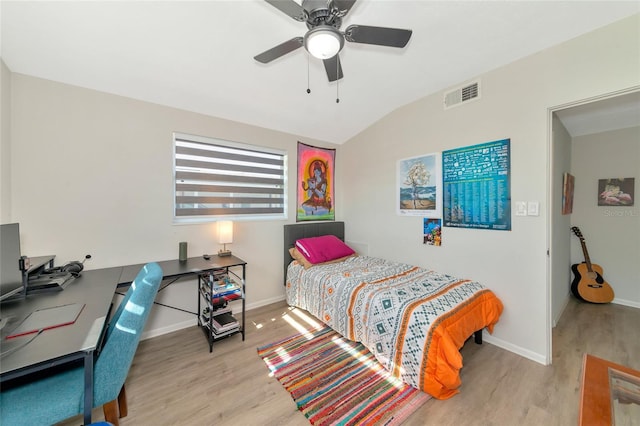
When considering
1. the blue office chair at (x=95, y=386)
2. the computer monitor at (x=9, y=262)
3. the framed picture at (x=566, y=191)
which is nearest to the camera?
the blue office chair at (x=95, y=386)

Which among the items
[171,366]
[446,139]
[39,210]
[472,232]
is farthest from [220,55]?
[472,232]

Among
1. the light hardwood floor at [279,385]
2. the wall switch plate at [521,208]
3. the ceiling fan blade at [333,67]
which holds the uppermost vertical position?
the ceiling fan blade at [333,67]

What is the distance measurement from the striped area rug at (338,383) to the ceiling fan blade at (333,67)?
234 centimetres

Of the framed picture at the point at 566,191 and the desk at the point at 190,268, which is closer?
the desk at the point at 190,268

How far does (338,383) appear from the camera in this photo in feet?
5.89

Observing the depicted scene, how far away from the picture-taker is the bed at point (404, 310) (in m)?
1.67

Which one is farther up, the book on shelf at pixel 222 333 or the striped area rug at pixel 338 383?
the book on shelf at pixel 222 333

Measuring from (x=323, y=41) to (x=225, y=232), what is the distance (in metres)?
2.10

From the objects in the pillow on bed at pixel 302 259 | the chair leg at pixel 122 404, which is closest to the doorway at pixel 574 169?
the pillow on bed at pixel 302 259

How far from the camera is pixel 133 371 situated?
1.93 metres

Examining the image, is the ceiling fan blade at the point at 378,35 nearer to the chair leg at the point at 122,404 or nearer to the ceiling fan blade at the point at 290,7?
the ceiling fan blade at the point at 290,7

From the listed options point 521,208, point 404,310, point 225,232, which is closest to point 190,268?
point 225,232

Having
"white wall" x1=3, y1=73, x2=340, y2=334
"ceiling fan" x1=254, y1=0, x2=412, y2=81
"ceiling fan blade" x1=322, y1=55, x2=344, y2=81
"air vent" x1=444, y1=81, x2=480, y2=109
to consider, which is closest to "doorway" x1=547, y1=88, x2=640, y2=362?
"air vent" x1=444, y1=81, x2=480, y2=109

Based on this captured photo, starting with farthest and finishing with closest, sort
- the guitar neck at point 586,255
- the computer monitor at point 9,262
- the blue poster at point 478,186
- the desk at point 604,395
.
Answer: the guitar neck at point 586,255 → the blue poster at point 478,186 → the computer monitor at point 9,262 → the desk at point 604,395
